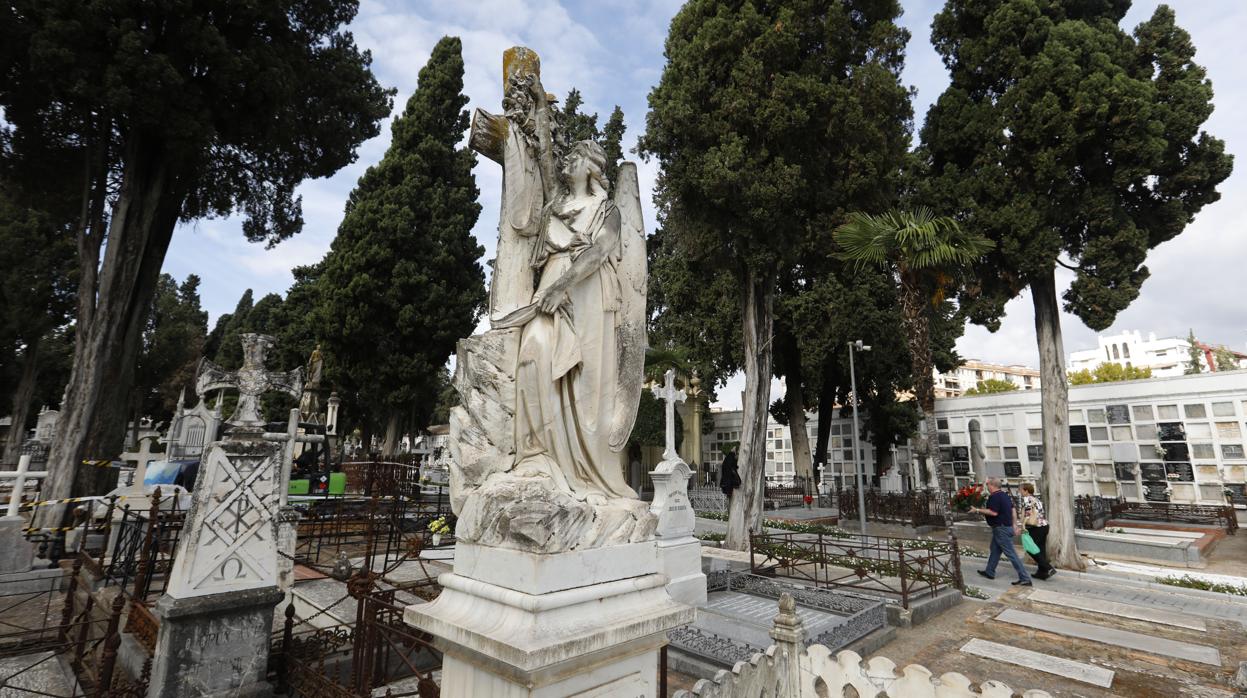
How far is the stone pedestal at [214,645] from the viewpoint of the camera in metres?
3.34

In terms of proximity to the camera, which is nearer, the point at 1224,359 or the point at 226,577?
the point at 226,577

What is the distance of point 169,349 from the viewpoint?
96.2 ft

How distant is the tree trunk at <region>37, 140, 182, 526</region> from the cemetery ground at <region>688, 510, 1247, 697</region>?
11170mm

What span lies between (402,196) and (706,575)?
1675cm

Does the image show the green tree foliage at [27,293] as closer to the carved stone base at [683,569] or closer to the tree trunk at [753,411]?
the tree trunk at [753,411]

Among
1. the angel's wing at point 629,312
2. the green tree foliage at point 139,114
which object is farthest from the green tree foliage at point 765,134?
the angel's wing at point 629,312

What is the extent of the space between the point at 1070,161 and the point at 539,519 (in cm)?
1274

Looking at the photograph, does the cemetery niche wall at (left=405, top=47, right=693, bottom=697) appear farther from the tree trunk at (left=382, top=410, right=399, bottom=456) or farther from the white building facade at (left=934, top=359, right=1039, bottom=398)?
the white building facade at (left=934, top=359, right=1039, bottom=398)

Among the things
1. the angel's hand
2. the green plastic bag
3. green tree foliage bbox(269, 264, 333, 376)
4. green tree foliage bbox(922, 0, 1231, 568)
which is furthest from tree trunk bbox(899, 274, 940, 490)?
green tree foliage bbox(269, 264, 333, 376)

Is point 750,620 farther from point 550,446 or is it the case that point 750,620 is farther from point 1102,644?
point 550,446

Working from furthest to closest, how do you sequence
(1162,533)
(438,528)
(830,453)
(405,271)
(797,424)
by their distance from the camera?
(830,453), (797,424), (405,271), (1162,533), (438,528)

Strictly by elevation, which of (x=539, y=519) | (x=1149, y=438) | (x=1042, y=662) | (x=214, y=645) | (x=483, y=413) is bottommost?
(x=1042, y=662)

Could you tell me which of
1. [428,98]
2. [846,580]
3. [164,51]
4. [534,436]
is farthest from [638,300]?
[428,98]

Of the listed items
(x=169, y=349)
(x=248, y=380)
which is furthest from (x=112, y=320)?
(x=169, y=349)
